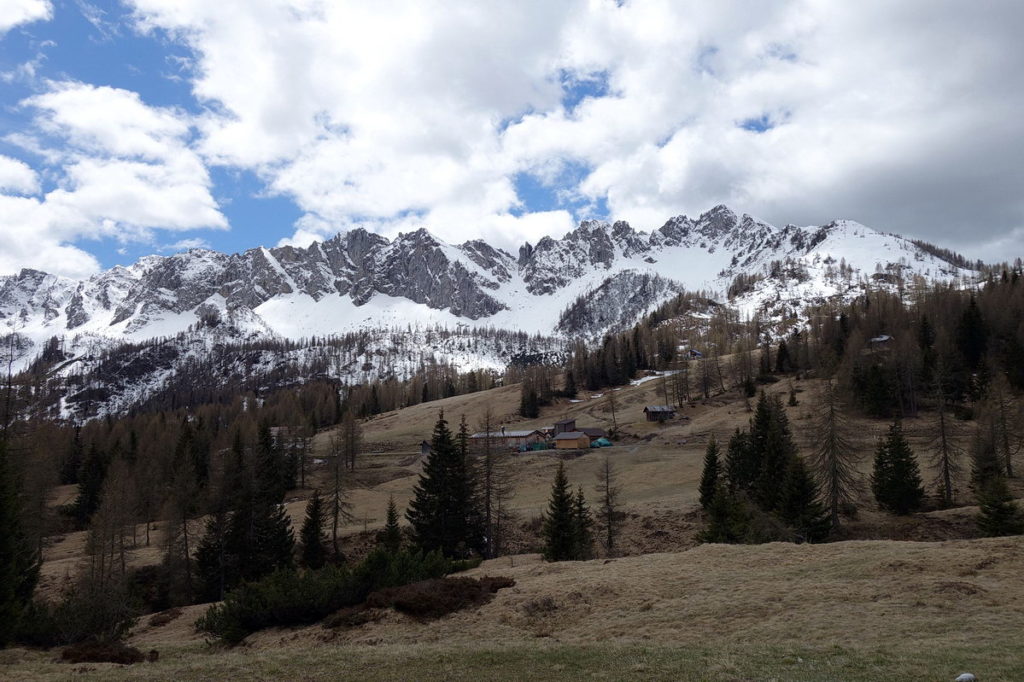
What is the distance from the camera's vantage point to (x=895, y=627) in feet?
51.1

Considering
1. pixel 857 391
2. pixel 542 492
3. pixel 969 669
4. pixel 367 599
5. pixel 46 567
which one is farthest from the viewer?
pixel 857 391

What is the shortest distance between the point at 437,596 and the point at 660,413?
8047 centimetres

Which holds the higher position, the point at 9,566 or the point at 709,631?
the point at 9,566

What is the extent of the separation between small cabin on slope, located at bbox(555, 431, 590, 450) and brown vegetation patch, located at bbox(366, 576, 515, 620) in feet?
216

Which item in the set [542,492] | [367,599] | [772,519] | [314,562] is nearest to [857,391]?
[542,492]

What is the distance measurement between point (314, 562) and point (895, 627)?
39.2m

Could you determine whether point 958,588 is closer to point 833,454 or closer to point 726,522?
point 726,522

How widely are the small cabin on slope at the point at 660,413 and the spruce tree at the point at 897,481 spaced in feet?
173

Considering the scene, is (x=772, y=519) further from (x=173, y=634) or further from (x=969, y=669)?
(x=173, y=634)

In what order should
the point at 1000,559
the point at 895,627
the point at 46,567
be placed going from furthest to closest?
1. the point at 46,567
2. the point at 1000,559
3. the point at 895,627

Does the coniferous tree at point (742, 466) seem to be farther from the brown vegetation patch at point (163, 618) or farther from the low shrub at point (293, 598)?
the brown vegetation patch at point (163, 618)

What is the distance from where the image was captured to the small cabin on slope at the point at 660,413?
321 ft

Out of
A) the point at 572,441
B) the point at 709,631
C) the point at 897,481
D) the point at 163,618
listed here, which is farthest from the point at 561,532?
the point at 572,441

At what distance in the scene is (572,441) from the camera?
90125mm
